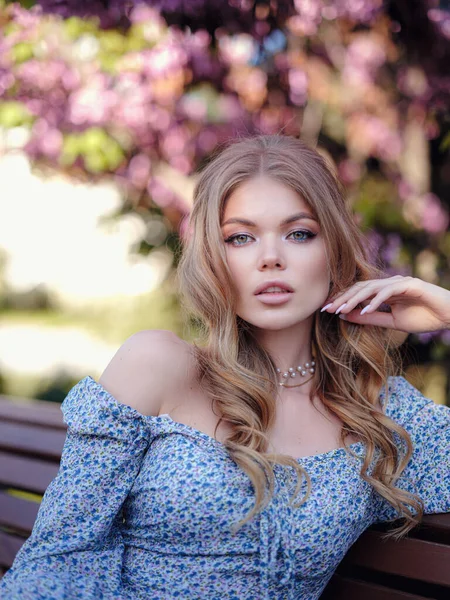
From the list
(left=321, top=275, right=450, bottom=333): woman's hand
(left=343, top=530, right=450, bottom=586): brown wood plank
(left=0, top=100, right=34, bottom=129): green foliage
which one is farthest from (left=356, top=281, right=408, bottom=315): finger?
(left=0, top=100, right=34, bottom=129): green foliage

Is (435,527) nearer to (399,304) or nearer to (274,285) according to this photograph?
(399,304)

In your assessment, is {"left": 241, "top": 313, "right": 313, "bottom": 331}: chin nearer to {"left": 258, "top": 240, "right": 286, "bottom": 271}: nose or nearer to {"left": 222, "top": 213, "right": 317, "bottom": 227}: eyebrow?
{"left": 258, "top": 240, "right": 286, "bottom": 271}: nose

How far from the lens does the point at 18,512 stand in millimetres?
2686

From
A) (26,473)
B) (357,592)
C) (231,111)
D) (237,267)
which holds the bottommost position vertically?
(357,592)

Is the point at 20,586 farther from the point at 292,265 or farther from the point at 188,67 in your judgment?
the point at 188,67

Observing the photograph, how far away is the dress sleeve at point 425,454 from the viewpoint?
2.08 metres

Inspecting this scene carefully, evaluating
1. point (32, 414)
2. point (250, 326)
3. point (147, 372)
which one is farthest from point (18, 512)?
point (250, 326)

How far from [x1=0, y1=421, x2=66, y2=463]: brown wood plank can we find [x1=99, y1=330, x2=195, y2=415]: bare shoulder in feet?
2.95

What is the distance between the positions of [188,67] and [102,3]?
46.2 inches

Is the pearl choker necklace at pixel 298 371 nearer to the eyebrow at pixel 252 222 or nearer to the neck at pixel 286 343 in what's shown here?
the neck at pixel 286 343

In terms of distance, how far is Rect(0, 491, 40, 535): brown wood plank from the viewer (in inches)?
104

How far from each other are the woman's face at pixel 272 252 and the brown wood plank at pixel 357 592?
0.81 m

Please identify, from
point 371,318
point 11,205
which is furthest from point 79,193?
point 371,318

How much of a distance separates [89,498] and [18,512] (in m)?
1.02
